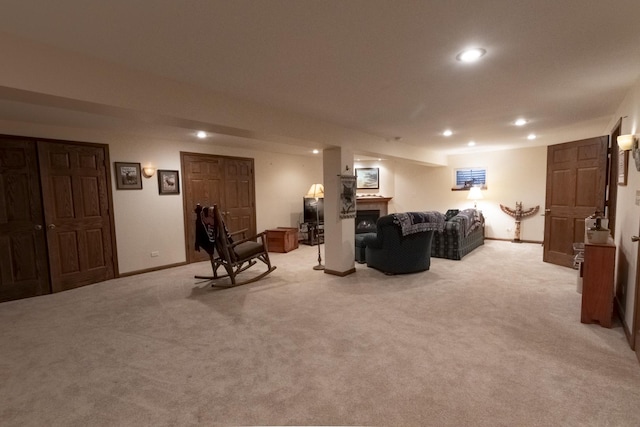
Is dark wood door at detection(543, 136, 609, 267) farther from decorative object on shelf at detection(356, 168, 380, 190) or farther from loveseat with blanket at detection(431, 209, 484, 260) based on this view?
decorative object on shelf at detection(356, 168, 380, 190)

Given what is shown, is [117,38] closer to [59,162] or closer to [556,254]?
[59,162]

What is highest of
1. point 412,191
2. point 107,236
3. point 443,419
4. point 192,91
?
point 192,91

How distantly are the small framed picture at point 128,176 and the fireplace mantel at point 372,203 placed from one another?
514 cm

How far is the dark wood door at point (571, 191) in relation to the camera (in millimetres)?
4328

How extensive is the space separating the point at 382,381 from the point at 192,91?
8.97 feet

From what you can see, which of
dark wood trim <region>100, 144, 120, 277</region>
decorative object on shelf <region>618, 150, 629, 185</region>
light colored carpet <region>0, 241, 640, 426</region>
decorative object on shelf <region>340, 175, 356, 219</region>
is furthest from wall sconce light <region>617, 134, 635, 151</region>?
dark wood trim <region>100, 144, 120, 277</region>

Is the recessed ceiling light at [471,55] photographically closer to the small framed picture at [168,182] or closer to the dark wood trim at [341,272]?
the dark wood trim at [341,272]

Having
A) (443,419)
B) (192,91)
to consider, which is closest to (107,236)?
(192,91)

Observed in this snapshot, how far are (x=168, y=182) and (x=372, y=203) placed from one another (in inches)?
203

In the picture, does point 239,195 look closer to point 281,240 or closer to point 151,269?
point 281,240

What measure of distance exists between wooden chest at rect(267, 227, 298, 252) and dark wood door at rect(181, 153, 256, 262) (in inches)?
17.0

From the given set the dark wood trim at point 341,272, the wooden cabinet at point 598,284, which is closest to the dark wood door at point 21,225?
the dark wood trim at point 341,272

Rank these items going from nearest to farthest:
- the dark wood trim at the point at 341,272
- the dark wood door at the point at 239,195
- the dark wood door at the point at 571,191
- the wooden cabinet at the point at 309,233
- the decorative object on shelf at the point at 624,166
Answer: the decorative object on shelf at the point at 624,166 → the dark wood door at the point at 571,191 → the dark wood trim at the point at 341,272 → the dark wood door at the point at 239,195 → the wooden cabinet at the point at 309,233

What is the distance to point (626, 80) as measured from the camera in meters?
2.70
